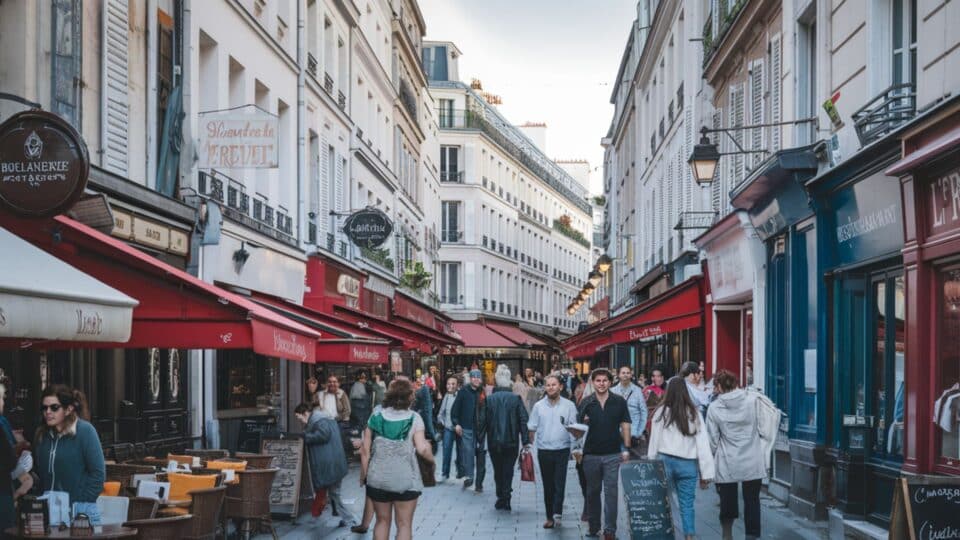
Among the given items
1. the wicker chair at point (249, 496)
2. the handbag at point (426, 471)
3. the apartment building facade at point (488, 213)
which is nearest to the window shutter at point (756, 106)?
the handbag at point (426, 471)

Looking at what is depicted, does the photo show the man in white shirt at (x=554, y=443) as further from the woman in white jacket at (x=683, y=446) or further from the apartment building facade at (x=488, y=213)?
the apartment building facade at (x=488, y=213)

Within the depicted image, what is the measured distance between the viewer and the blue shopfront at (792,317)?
15.4 meters

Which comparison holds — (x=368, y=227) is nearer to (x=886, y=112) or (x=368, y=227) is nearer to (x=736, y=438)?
(x=736, y=438)

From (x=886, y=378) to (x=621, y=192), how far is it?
37.9m

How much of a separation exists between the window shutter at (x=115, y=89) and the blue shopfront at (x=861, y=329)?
799 centimetres

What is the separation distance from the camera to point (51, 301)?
26.6ft

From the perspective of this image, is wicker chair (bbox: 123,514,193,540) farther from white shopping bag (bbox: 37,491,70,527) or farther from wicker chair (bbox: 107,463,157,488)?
wicker chair (bbox: 107,463,157,488)

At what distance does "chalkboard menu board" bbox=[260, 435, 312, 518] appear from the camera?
49.0 feet

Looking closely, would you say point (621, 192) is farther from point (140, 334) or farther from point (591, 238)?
point (591, 238)

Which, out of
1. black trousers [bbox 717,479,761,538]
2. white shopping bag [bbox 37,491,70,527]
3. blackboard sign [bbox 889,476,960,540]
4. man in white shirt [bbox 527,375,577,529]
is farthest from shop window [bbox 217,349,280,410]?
blackboard sign [bbox 889,476,960,540]

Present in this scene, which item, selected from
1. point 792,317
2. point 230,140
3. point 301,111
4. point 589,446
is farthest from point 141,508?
point 301,111

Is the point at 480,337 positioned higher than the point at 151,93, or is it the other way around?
the point at 151,93

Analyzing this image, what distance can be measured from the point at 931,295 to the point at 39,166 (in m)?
7.51

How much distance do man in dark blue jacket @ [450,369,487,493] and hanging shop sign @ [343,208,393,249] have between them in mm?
9380
